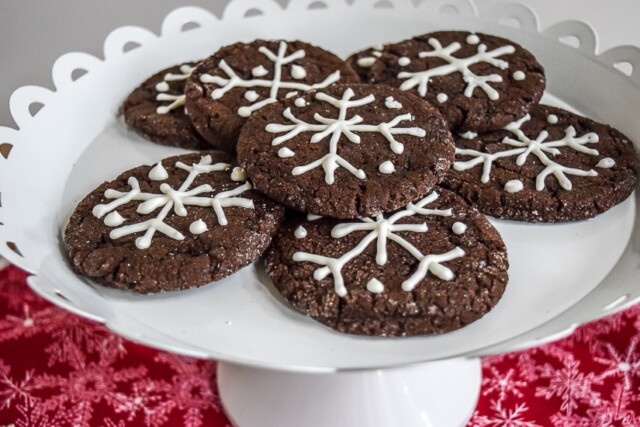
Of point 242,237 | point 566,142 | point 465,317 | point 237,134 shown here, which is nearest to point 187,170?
point 237,134

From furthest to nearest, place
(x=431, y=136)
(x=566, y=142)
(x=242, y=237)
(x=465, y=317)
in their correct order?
1. (x=566, y=142)
2. (x=431, y=136)
3. (x=242, y=237)
4. (x=465, y=317)

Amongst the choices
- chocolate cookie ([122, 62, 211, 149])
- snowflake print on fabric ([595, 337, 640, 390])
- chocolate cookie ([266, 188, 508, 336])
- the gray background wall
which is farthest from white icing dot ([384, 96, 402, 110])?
the gray background wall

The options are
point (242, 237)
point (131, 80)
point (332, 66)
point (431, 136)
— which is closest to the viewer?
point (242, 237)

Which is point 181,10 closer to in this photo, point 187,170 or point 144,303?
point 187,170

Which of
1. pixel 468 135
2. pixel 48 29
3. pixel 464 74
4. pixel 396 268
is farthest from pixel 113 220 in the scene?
pixel 48 29

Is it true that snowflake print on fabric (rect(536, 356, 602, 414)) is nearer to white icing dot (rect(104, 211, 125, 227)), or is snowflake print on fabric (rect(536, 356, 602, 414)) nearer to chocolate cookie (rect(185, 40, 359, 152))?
chocolate cookie (rect(185, 40, 359, 152))

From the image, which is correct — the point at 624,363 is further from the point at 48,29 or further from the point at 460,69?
the point at 48,29

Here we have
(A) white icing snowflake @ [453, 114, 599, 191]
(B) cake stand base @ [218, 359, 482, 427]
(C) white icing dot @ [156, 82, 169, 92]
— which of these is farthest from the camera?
(C) white icing dot @ [156, 82, 169, 92]
